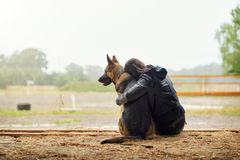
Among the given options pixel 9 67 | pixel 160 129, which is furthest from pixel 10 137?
pixel 9 67

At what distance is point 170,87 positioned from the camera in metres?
6.46

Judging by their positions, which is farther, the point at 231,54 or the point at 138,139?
the point at 231,54

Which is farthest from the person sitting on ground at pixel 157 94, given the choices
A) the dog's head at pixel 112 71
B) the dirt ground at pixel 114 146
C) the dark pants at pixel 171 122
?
the dirt ground at pixel 114 146

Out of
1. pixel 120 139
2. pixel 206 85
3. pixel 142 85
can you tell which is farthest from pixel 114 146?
pixel 206 85

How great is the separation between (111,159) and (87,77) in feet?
89.0

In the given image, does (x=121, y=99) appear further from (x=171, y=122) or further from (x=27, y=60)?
(x=27, y=60)

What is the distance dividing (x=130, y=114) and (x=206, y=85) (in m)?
19.9

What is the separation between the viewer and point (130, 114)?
6.20 meters

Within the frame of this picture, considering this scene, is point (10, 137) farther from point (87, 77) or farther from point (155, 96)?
point (87, 77)

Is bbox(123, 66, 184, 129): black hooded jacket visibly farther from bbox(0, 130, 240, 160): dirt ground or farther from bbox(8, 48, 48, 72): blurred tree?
bbox(8, 48, 48, 72): blurred tree

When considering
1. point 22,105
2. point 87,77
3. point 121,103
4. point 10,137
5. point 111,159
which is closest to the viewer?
point 111,159

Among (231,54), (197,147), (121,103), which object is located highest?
(231,54)

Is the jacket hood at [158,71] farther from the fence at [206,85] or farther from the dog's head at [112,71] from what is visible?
the fence at [206,85]

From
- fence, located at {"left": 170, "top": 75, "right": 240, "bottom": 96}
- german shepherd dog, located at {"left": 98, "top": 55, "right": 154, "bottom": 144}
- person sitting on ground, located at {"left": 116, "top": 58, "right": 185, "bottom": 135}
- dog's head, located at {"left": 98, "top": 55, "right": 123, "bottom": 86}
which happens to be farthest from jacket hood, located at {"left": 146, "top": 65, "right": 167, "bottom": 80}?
fence, located at {"left": 170, "top": 75, "right": 240, "bottom": 96}
